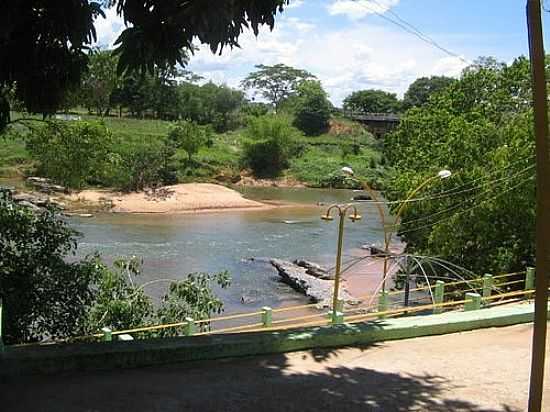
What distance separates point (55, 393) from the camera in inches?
206

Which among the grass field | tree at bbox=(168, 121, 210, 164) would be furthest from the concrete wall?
tree at bbox=(168, 121, 210, 164)

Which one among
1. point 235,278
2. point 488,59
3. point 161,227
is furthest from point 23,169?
point 488,59

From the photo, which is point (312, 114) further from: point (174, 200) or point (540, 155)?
point (540, 155)

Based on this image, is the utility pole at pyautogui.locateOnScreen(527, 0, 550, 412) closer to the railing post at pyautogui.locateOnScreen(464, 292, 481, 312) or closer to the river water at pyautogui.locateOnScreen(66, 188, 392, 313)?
the railing post at pyautogui.locateOnScreen(464, 292, 481, 312)

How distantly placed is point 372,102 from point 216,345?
86159mm

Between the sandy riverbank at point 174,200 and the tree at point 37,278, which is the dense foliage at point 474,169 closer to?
the tree at point 37,278

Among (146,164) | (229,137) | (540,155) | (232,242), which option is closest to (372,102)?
(229,137)

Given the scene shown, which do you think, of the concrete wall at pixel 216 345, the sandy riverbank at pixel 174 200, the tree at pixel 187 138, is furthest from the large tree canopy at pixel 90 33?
the tree at pixel 187 138

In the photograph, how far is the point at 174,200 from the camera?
43188mm

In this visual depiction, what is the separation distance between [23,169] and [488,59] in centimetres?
3184

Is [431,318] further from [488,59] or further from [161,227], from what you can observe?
[161,227]

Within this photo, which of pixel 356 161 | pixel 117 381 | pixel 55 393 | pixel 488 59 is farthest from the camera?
pixel 356 161

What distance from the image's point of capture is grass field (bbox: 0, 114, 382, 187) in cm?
4991

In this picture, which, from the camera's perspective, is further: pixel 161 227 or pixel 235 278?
pixel 161 227
